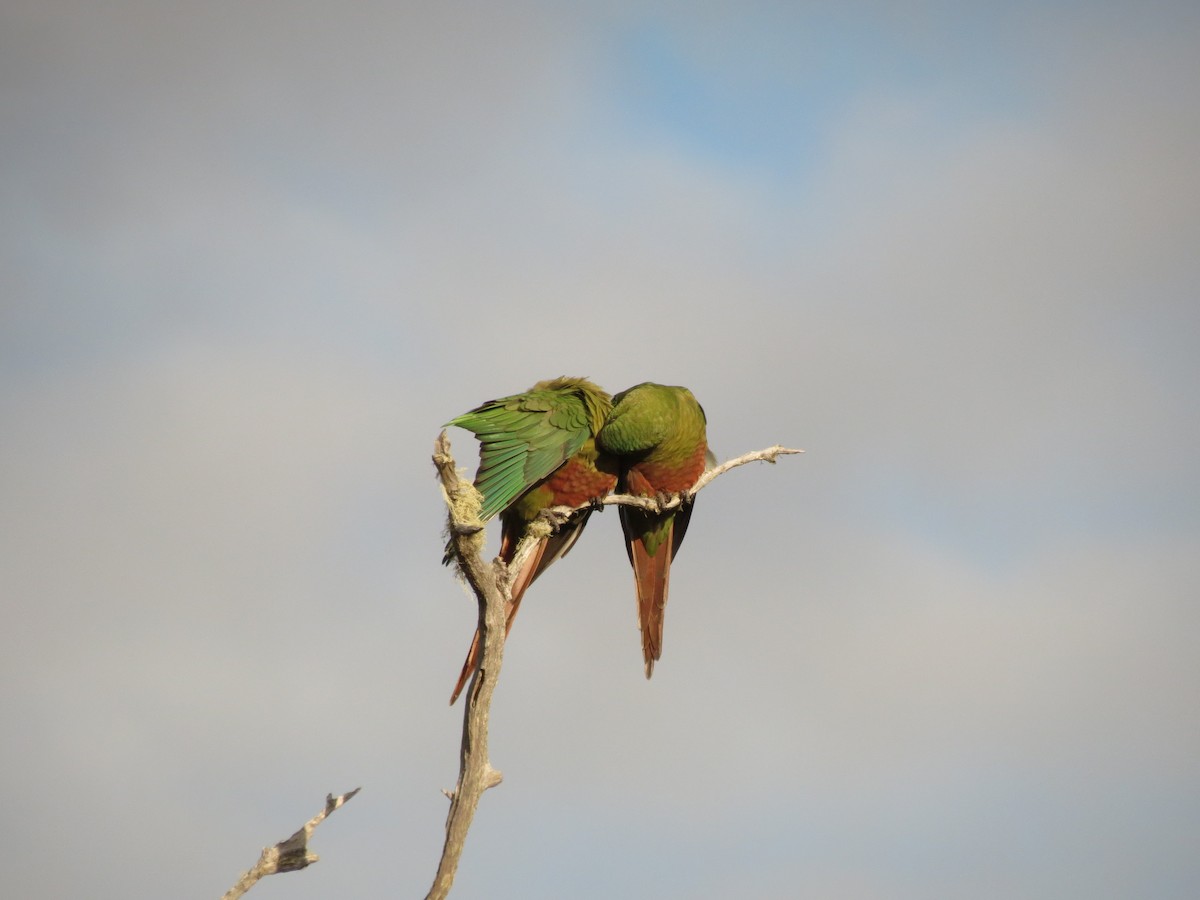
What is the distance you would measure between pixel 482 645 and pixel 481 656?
0.09m

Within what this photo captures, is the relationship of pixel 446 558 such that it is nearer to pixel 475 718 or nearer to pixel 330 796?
pixel 475 718

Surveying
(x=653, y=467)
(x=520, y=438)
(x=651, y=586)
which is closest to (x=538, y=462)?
(x=520, y=438)

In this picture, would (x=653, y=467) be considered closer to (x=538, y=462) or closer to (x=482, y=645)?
(x=538, y=462)

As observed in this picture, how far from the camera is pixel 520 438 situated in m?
8.71

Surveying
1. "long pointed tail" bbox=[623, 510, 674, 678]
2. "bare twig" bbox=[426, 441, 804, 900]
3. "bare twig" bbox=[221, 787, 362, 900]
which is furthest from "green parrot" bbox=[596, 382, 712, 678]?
"bare twig" bbox=[221, 787, 362, 900]

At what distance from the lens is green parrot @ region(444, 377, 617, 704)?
855cm

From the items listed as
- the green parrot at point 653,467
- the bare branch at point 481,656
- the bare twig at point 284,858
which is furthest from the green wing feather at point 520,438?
the bare twig at point 284,858

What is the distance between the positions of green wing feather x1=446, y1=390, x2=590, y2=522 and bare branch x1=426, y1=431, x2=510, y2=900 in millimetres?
989

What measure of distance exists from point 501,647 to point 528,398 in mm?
2243

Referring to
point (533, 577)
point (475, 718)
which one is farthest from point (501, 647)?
point (533, 577)

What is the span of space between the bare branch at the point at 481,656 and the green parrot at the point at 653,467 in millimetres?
2092

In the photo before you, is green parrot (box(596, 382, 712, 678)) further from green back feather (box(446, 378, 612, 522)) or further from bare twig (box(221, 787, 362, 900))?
bare twig (box(221, 787, 362, 900))

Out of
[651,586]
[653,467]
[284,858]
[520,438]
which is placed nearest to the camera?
[284,858]

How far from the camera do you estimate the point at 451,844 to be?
7.00 metres
